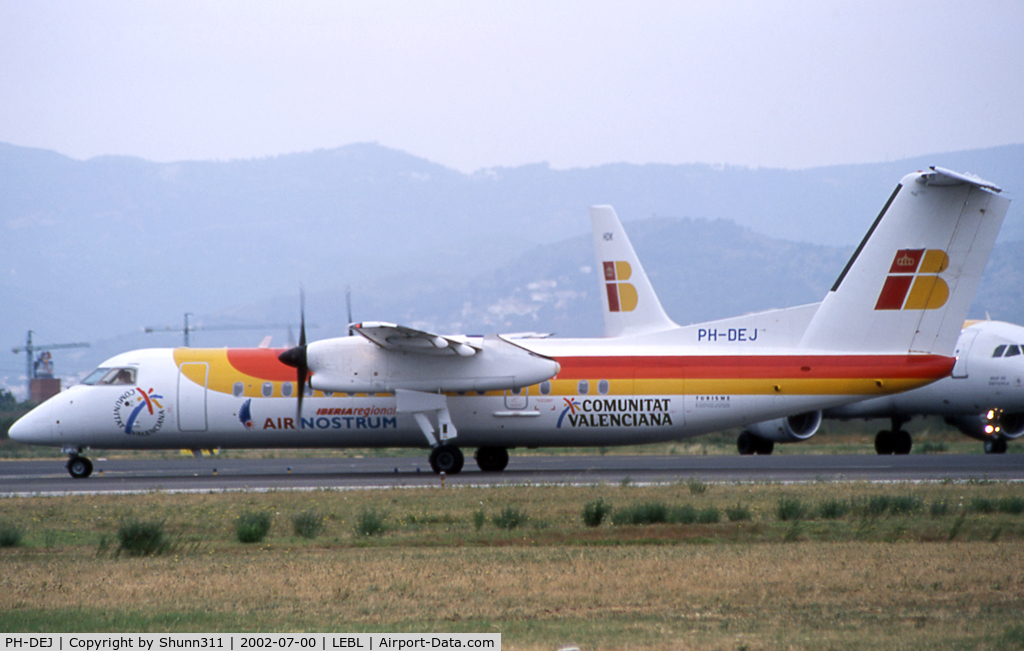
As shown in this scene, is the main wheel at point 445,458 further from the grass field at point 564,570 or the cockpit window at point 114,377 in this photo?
the cockpit window at point 114,377

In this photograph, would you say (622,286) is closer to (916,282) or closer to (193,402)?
(916,282)

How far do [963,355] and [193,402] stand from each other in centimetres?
2381

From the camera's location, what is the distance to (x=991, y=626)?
942 centimetres

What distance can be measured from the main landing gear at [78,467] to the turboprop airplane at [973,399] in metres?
20.5

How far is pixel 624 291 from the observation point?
31.6 meters

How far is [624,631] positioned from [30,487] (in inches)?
793

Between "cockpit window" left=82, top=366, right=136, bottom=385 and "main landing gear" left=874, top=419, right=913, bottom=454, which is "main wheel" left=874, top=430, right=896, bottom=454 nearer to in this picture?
"main landing gear" left=874, top=419, right=913, bottom=454

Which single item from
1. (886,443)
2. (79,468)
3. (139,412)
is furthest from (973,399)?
(79,468)

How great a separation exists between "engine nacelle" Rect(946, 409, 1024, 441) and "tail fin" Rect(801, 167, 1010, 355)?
10454mm

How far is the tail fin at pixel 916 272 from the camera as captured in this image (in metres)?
24.4

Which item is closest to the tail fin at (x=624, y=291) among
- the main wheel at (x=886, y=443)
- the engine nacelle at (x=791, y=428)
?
the engine nacelle at (x=791, y=428)

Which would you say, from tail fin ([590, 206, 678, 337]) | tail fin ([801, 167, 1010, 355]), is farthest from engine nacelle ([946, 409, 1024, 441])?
tail fin ([590, 206, 678, 337])

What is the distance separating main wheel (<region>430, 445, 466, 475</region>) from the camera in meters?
26.1

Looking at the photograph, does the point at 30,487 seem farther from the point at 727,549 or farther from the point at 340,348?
the point at 727,549
